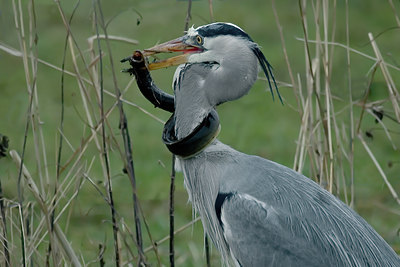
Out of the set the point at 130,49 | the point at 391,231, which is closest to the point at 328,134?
the point at 391,231

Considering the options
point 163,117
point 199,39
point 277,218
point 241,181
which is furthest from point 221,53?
point 163,117

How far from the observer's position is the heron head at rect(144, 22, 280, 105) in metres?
2.39

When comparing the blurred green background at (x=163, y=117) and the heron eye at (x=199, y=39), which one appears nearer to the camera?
the heron eye at (x=199, y=39)

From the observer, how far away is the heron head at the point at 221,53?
239 cm

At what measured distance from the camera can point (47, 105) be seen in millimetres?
6426

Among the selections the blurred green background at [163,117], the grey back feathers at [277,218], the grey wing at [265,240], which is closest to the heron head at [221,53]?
the grey back feathers at [277,218]

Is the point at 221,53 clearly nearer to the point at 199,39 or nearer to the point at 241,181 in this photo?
the point at 199,39

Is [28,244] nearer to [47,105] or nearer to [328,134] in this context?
[328,134]

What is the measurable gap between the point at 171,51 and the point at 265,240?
60 centimetres

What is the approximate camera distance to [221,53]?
7.90 feet

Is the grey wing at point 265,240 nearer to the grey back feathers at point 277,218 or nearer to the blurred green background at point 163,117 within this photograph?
the grey back feathers at point 277,218

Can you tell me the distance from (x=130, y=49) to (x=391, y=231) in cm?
362

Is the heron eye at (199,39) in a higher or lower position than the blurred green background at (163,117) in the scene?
higher

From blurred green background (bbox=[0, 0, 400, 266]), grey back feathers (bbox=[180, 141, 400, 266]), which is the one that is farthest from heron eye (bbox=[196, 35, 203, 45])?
blurred green background (bbox=[0, 0, 400, 266])
